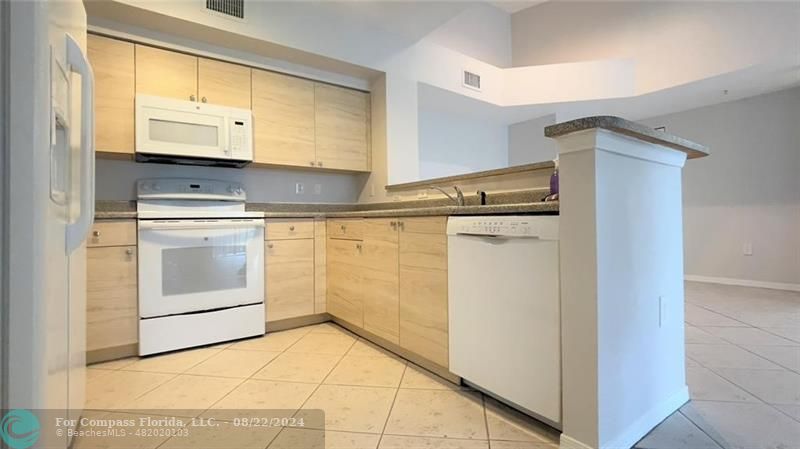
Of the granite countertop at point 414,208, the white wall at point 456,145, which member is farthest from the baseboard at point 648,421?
the white wall at point 456,145

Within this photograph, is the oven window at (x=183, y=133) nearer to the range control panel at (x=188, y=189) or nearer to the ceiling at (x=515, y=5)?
the range control panel at (x=188, y=189)

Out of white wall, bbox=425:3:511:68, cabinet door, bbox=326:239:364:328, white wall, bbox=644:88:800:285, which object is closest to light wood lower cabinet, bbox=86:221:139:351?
cabinet door, bbox=326:239:364:328

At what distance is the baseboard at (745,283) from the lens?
3.96 meters

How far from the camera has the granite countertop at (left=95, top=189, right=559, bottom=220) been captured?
141cm

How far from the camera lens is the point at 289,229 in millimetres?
2740

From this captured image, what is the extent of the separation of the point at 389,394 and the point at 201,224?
161 centimetres

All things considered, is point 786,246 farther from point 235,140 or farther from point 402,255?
point 235,140

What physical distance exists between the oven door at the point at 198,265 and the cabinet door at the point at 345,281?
50cm

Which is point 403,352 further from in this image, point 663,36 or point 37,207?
point 663,36

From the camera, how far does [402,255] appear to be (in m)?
2.04

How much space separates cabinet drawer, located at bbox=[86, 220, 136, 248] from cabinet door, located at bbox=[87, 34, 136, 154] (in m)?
0.49

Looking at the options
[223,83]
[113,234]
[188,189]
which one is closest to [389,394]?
[113,234]

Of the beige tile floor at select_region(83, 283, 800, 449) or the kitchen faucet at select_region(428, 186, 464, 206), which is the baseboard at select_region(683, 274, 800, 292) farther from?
the kitchen faucet at select_region(428, 186, 464, 206)

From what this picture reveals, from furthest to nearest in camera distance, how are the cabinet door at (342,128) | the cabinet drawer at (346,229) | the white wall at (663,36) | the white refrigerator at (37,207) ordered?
the white wall at (663,36) < the cabinet door at (342,128) < the cabinet drawer at (346,229) < the white refrigerator at (37,207)
